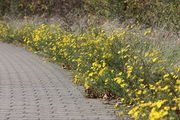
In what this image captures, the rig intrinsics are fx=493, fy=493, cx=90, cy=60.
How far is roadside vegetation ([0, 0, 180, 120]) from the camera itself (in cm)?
587

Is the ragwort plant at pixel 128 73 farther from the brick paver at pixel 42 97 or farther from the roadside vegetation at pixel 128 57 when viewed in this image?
the brick paver at pixel 42 97

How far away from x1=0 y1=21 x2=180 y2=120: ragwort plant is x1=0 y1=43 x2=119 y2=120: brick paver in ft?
1.05

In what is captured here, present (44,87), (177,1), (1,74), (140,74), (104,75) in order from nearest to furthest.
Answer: (140,74)
(104,75)
(44,87)
(1,74)
(177,1)

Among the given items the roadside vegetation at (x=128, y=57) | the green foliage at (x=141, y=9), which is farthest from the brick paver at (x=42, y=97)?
the green foliage at (x=141, y=9)

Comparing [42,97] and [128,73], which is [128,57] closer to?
[128,73]

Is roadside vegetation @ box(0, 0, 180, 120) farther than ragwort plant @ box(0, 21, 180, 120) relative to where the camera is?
Answer: Yes

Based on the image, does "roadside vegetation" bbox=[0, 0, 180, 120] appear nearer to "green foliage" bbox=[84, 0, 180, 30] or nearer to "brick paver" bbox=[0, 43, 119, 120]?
"green foliage" bbox=[84, 0, 180, 30]

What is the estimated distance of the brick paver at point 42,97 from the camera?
658 centimetres

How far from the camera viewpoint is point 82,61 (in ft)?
30.2

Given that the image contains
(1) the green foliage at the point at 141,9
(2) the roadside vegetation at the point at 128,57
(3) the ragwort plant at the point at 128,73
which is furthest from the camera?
(1) the green foliage at the point at 141,9

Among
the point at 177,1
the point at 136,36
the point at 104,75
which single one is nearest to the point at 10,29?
the point at 177,1

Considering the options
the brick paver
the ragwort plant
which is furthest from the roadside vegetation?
the brick paver

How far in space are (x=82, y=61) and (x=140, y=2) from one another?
1022 centimetres

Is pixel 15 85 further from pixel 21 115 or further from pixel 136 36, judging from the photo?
pixel 136 36
